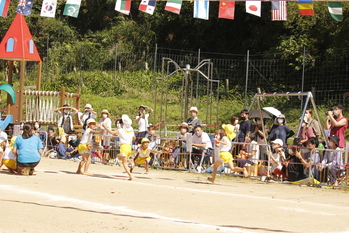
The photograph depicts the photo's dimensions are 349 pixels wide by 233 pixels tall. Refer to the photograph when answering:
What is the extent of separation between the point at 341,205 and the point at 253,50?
25.0 metres

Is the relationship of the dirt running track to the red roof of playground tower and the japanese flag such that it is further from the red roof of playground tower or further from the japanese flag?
the red roof of playground tower

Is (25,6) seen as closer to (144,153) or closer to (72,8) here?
(72,8)

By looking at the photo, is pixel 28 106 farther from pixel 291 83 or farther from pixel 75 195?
pixel 75 195

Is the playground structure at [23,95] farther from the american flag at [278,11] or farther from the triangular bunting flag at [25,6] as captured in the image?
the american flag at [278,11]

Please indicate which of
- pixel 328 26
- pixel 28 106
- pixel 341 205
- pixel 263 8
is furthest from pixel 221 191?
pixel 263 8

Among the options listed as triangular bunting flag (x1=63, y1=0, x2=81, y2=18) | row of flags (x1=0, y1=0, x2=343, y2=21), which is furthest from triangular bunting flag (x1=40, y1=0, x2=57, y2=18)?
triangular bunting flag (x1=63, y1=0, x2=81, y2=18)

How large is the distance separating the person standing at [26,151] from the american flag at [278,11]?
21.5 ft

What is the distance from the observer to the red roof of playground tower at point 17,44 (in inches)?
985

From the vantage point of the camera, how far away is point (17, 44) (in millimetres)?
25203

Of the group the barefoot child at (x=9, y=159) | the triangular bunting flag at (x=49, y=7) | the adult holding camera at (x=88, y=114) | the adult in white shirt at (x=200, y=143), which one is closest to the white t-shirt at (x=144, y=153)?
the adult in white shirt at (x=200, y=143)

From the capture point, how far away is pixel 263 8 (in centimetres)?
3391

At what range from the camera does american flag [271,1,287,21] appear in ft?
46.8

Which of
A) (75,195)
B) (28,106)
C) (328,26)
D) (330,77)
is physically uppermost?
(328,26)

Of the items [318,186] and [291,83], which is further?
[291,83]
